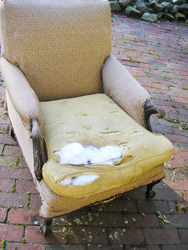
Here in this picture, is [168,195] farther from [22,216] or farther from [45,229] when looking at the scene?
[22,216]

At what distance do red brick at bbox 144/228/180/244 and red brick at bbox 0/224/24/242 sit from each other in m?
0.85

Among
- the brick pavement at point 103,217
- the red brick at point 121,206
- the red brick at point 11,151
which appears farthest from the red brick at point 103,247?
the red brick at point 11,151

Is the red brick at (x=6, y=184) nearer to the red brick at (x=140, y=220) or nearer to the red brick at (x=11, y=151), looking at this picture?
the red brick at (x=11, y=151)

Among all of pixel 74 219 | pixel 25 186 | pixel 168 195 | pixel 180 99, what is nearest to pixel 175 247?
pixel 168 195

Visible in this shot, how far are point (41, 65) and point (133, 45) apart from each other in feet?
8.83

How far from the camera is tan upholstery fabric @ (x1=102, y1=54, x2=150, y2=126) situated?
176 cm

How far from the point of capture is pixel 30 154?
1.53 metres

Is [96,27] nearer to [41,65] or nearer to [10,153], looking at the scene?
[41,65]

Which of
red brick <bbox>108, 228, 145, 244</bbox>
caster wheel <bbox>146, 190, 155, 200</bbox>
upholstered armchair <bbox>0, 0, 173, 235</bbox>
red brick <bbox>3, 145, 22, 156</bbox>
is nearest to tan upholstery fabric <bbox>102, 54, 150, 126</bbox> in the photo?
upholstered armchair <bbox>0, 0, 173, 235</bbox>

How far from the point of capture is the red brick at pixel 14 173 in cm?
188

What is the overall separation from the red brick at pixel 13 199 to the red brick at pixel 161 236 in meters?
0.89

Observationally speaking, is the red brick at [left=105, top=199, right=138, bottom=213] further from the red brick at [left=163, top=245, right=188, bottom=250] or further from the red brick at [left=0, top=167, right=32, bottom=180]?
the red brick at [left=0, top=167, right=32, bottom=180]

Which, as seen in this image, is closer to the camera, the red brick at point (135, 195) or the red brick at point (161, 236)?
the red brick at point (161, 236)

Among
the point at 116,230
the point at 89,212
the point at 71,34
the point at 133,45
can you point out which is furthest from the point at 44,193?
the point at 133,45
